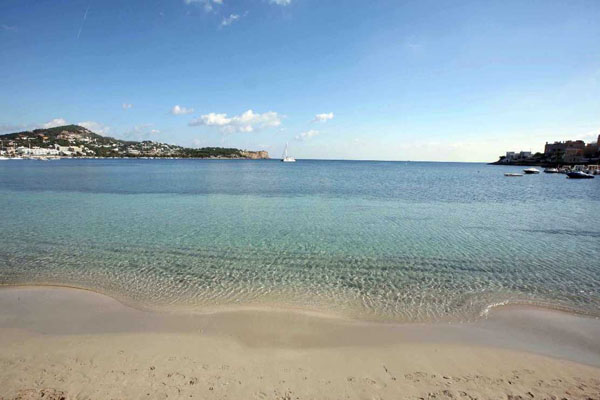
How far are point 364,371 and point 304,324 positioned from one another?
2082 millimetres

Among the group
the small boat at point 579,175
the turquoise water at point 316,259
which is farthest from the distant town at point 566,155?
the turquoise water at point 316,259

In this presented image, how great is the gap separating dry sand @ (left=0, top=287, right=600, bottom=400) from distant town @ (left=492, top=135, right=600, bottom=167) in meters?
163

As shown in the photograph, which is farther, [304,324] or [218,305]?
[218,305]

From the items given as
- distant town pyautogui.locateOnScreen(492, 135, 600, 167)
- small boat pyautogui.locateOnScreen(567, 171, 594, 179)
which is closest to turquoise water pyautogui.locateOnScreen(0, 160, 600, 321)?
small boat pyautogui.locateOnScreen(567, 171, 594, 179)

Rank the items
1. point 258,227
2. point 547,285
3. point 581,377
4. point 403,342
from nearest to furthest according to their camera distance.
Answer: point 581,377
point 403,342
point 547,285
point 258,227

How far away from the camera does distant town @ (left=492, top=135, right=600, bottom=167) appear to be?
12800cm

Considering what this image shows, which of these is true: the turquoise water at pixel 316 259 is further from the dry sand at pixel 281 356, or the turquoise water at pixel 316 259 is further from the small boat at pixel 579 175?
the small boat at pixel 579 175

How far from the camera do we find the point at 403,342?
6.42 m

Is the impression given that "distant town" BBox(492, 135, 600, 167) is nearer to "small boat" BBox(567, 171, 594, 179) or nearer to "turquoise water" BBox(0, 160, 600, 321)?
"small boat" BBox(567, 171, 594, 179)

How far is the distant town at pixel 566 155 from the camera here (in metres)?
128

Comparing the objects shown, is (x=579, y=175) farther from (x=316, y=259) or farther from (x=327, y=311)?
(x=327, y=311)

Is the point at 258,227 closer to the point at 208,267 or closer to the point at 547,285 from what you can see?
the point at 208,267

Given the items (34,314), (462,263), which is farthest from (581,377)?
(34,314)

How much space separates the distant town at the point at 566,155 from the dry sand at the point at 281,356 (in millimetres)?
163123
